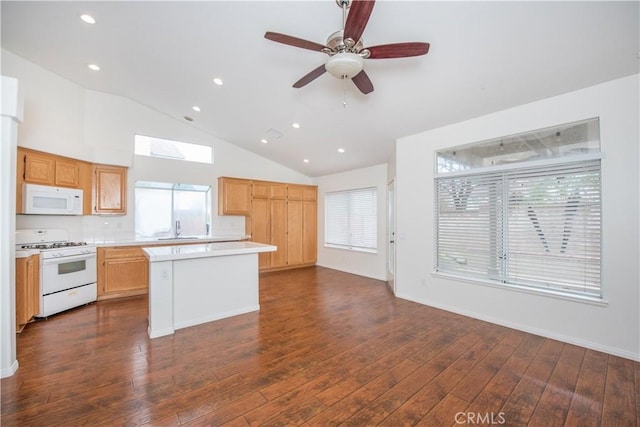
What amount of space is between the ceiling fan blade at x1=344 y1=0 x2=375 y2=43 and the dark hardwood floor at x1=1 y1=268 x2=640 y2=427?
103 inches

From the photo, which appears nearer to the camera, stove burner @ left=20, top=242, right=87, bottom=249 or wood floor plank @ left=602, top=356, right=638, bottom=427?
wood floor plank @ left=602, top=356, right=638, bottom=427

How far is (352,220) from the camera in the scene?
6.47 metres

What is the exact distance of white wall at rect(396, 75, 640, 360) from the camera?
2463mm

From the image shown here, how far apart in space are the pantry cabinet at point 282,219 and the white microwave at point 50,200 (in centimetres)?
242

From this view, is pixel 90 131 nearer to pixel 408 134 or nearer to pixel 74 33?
pixel 74 33

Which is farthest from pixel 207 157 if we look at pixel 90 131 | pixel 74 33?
pixel 74 33

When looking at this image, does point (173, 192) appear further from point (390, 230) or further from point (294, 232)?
point (390, 230)

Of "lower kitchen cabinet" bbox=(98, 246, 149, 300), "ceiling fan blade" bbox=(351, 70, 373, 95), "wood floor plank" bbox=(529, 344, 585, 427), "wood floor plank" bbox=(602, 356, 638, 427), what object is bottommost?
"wood floor plank" bbox=(529, 344, 585, 427)

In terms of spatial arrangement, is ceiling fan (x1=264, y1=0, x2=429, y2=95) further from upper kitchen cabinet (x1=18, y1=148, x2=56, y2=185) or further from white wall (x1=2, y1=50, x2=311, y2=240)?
white wall (x1=2, y1=50, x2=311, y2=240)

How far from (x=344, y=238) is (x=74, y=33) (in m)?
5.78

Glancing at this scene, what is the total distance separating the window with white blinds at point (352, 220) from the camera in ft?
19.7

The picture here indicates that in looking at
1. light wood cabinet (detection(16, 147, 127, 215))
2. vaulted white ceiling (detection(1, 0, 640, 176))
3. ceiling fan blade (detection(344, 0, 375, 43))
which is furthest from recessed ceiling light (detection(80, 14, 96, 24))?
ceiling fan blade (detection(344, 0, 375, 43))

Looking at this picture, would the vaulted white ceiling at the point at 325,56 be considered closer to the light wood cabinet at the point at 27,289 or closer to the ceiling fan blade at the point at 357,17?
the ceiling fan blade at the point at 357,17

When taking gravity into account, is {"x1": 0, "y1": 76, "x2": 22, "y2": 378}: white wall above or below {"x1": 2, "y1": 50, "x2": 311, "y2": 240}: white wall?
below
